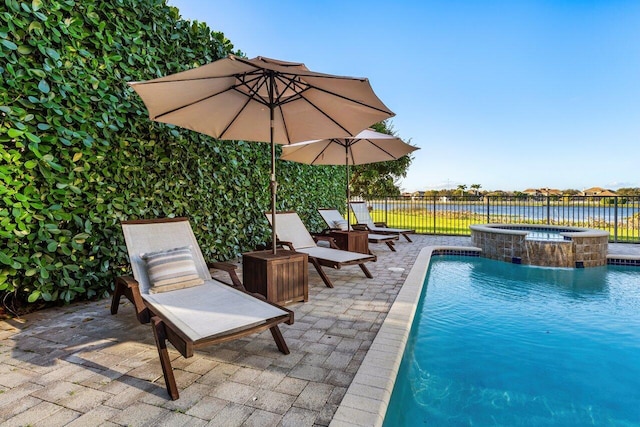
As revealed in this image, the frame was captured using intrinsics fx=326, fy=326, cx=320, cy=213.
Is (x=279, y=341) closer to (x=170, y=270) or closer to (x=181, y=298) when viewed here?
(x=181, y=298)

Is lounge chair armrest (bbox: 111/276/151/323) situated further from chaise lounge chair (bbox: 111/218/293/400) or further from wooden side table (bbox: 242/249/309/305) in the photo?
wooden side table (bbox: 242/249/309/305)

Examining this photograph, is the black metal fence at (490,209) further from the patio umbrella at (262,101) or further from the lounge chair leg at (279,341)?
the lounge chair leg at (279,341)

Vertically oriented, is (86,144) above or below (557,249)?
above

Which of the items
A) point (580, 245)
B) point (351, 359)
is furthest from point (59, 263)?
point (580, 245)

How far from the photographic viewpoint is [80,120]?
12.1 feet

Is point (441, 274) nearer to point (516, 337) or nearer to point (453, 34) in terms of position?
point (516, 337)

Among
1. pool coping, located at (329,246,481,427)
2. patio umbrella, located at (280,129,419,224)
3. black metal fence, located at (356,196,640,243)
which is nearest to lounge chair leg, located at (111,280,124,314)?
pool coping, located at (329,246,481,427)

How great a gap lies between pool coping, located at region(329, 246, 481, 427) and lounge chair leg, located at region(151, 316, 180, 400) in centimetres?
104

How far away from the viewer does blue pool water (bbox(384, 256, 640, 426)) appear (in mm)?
2266

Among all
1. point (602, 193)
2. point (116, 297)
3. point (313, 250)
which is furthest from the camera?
point (602, 193)

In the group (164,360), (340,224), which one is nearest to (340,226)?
(340,224)

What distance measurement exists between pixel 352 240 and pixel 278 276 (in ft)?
9.70

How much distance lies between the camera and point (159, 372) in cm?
242

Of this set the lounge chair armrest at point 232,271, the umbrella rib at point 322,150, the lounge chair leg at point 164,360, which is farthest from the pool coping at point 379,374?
the umbrella rib at point 322,150
